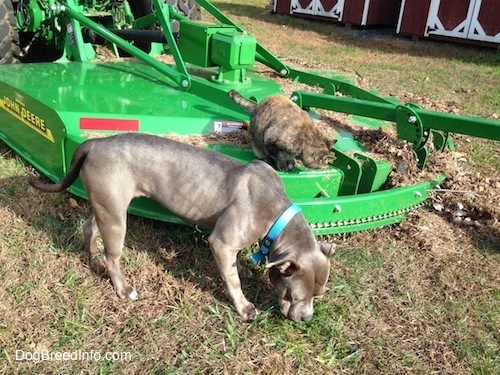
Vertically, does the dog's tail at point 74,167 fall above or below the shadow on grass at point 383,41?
below

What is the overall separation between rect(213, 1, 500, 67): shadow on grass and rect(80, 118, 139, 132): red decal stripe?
862cm

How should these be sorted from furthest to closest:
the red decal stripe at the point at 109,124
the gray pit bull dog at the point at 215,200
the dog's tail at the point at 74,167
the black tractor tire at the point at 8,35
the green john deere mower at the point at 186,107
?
the black tractor tire at the point at 8,35, the red decal stripe at the point at 109,124, the green john deere mower at the point at 186,107, the dog's tail at the point at 74,167, the gray pit bull dog at the point at 215,200

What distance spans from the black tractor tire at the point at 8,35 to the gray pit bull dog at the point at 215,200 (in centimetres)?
276

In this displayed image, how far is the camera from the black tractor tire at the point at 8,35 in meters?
4.86

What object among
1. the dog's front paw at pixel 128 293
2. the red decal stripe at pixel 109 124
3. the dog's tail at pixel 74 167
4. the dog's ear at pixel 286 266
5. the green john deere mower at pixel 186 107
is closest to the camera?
the dog's ear at pixel 286 266

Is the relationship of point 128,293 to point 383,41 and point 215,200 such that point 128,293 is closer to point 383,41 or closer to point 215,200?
point 215,200

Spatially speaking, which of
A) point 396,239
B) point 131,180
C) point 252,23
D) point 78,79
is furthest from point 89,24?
point 252,23

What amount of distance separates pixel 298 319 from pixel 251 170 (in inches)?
31.8

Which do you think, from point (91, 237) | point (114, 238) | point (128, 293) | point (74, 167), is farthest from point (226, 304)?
point (74, 167)

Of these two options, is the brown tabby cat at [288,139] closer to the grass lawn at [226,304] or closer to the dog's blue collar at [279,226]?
the grass lawn at [226,304]

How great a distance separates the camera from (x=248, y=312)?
281 centimetres

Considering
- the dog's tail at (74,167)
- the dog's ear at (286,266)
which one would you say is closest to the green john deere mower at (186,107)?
the dog's tail at (74,167)

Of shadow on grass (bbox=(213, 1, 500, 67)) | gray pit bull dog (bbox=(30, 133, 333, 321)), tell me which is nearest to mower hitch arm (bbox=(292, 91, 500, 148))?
gray pit bull dog (bbox=(30, 133, 333, 321))

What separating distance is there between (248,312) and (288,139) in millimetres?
1152
